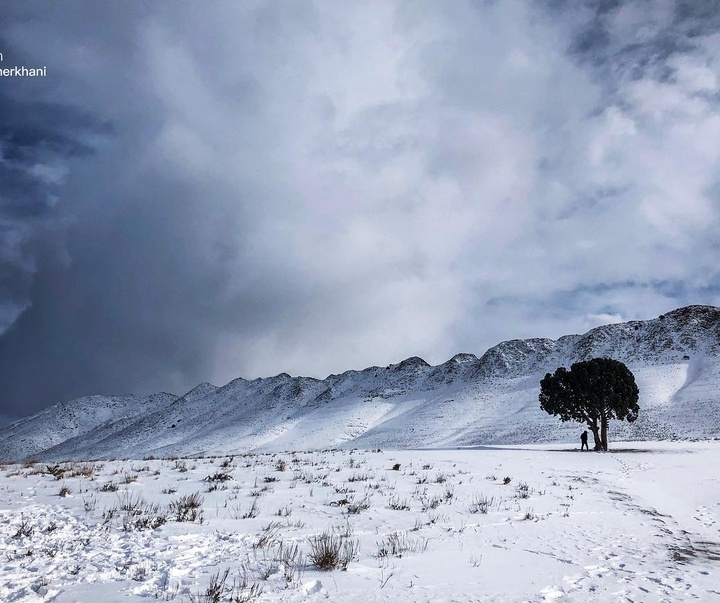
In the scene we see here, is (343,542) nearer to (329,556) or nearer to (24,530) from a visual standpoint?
(329,556)

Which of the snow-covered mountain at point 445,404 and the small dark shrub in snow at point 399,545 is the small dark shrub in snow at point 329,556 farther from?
the snow-covered mountain at point 445,404

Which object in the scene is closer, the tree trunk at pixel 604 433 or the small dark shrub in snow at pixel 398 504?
the small dark shrub in snow at pixel 398 504

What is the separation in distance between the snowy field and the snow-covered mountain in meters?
47.5

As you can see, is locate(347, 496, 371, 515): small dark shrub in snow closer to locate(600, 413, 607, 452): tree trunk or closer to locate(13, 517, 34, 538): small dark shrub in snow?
locate(13, 517, 34, 538): small dark shrub in snow

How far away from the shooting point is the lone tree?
35.8m

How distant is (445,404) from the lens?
88875mm

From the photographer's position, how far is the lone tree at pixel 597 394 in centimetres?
3581

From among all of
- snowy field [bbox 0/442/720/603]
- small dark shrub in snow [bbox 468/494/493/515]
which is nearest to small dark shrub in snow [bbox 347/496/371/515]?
snowy field [bbox 0/442/720/603]

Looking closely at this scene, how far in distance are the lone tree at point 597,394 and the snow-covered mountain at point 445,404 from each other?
17.8m

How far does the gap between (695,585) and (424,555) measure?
3.44m

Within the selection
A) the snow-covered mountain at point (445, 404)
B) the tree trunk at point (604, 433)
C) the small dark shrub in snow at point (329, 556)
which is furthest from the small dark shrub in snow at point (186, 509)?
the snow-covered mountain at point (445, 404)

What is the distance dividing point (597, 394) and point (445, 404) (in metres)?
54.5

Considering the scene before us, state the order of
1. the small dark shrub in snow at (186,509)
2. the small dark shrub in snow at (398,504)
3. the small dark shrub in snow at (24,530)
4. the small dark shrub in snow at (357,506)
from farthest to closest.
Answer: the small dark shrub in snow at (398,504) → the small dark shrub in snow at (357,506) → the small dark shrub in snow at (186,509) → the small dark shrub in snow at (24,530)

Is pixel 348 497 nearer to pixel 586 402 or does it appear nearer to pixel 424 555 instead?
pixel 424 555
